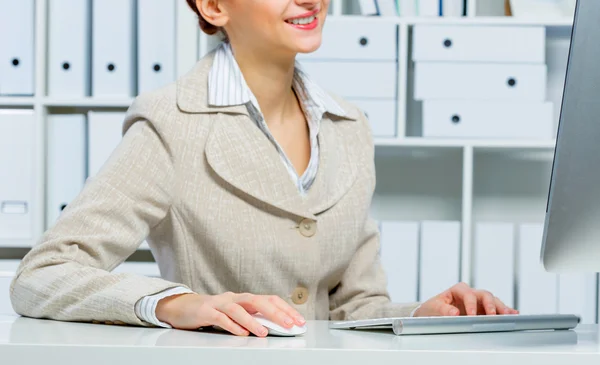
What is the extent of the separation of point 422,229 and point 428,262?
10 centimetres

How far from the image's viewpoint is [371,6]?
258 centimetres

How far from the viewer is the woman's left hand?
1.11 m

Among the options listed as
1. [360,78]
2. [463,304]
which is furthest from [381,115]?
[463,304]

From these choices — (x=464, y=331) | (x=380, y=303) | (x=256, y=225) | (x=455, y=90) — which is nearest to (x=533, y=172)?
(x=455, y=90)

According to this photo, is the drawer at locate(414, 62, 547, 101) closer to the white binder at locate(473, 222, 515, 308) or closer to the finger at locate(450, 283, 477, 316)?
the white binder at locate(473, 222, 515, 308)

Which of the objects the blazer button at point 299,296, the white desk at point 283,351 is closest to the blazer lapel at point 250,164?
the blazer button at point 299,296

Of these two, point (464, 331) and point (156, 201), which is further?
point (156, 201)

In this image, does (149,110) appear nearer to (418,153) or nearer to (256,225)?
(256,225)

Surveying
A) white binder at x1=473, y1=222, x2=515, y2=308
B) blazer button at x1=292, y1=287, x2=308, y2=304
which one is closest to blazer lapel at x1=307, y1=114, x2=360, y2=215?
blazer button at x1=292, y1=287, x2=308, y2=304

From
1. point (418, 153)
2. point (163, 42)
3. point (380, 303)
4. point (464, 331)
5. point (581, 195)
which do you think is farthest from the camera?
point (418, 153)

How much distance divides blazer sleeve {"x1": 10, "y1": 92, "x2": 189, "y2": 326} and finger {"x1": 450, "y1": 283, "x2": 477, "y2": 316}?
361mm

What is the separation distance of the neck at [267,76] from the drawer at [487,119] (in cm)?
115

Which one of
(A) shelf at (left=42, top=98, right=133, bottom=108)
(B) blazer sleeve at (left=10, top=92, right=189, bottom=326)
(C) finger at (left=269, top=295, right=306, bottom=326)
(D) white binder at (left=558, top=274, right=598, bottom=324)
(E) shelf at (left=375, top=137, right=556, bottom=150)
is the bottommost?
(D) white binder at (left=558, top=274, right=598, bottom=324)

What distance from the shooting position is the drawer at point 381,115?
253cm
